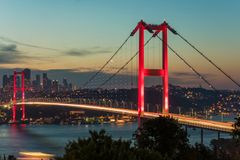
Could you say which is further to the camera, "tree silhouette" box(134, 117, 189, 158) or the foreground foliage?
"tree silhouette" box(134, 117, 189, 158)

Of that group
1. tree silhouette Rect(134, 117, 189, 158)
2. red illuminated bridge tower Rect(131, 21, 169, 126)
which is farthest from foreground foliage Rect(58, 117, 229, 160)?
red illuminated bridge tower Rect(131, 21, 169, 126)

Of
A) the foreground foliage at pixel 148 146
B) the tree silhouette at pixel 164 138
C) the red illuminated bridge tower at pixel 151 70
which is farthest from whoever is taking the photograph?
the red illuminated bridge tower at pixel 151 70

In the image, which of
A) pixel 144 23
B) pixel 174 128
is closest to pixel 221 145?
pixel 144 23

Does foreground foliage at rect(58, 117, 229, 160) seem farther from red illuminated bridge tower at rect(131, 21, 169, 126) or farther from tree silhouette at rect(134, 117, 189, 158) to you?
red illuminated bridge tower at rect(131, 21, 169, 126)

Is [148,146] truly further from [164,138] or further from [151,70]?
[151,70]

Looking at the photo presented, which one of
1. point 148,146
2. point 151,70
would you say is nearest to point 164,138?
point 148,146

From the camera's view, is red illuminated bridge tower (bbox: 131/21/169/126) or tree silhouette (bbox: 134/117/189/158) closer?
tree silhouette (bbox: 134/117/189/158)

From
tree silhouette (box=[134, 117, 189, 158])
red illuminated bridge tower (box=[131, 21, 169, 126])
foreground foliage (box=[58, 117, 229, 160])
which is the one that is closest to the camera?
foreground foliage (box=[58, 117, 229, 160])

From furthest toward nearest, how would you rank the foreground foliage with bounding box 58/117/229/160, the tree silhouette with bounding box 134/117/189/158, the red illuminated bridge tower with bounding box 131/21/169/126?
1. the red illuminated bridge tower with bounding box 131/21/169/126
2. the tree silhouette with bounding box 134/117/189/158
3. the foreground foliage with bounding box 58/117/229/160

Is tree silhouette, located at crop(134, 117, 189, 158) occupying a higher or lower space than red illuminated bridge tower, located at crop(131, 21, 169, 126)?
lower

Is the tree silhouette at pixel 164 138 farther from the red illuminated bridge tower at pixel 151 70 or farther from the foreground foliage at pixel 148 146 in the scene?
the red illuminated bridge tower at pixel 151 70

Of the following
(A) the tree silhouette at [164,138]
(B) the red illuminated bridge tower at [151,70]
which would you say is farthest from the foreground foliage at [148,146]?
(B) the red illuminated bridge tower at [151,70]
